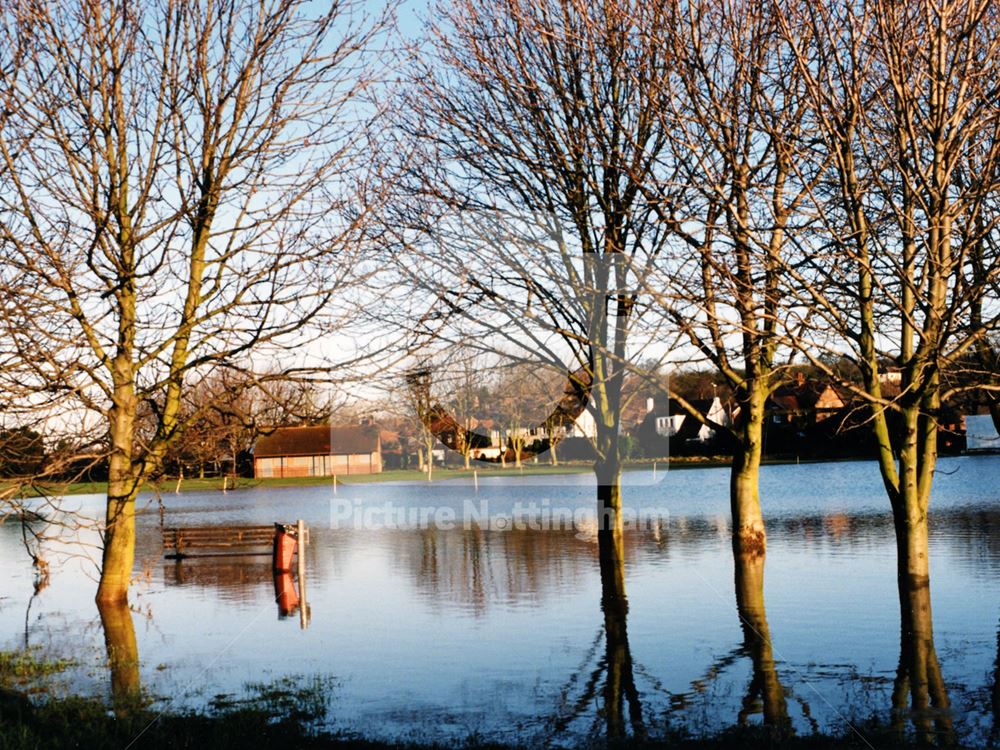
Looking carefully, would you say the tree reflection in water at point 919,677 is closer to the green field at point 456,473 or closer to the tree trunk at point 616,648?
the tree trunk at point 616,648

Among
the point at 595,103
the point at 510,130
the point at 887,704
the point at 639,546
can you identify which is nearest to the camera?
the point at 887,704

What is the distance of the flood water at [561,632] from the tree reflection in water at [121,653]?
175 mm

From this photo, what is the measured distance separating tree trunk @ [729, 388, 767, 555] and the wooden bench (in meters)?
12.6

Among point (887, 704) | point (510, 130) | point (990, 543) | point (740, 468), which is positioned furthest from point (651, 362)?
point (887, 704)

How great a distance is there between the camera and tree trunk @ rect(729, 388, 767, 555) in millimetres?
21609

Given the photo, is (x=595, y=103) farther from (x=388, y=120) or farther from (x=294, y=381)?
(x=294, y=381)

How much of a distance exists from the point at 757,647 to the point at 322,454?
8921cm

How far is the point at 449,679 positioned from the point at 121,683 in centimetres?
380

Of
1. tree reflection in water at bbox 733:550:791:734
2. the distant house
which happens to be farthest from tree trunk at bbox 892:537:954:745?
the distant house

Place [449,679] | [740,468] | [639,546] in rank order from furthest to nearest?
[639,546], [740,468], [449,679]

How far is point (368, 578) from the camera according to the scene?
896 inches

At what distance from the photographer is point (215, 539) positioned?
2939 centimetres

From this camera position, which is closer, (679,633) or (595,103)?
(679,633)

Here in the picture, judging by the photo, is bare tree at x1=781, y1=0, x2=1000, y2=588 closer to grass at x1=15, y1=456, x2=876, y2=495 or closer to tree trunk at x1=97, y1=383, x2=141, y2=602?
tree trunk at x1=97, y1=383, x2=141, y2=602
